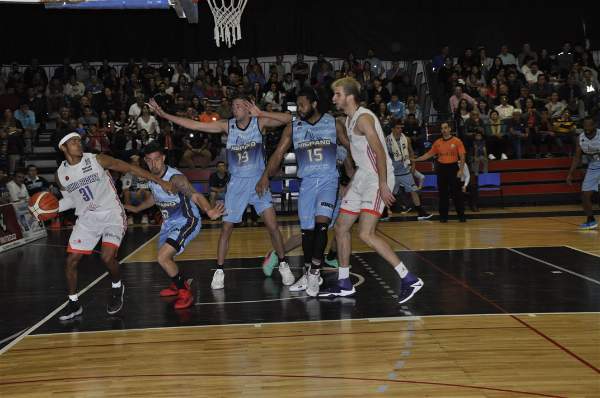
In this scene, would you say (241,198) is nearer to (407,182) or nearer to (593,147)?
(593,147)

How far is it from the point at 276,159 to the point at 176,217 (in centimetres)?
130

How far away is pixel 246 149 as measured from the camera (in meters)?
8.79

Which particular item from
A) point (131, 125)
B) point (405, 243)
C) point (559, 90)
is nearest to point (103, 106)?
point (131, 125)

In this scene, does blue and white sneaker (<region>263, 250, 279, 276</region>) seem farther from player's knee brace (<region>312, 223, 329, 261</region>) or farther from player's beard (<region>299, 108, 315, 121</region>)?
player's beard (<region>299, 108, 315, 121</region>)

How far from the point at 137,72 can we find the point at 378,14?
8273mm

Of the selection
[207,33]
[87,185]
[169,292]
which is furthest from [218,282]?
[207,33]

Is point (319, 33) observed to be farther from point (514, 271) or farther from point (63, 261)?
point (514, 271)

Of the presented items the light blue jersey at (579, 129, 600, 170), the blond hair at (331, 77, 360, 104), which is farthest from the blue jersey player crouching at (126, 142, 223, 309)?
the light blue jersey at (579, 129, 600, 170)

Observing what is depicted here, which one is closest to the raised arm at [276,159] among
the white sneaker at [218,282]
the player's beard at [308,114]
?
the player's beard at [308,114]

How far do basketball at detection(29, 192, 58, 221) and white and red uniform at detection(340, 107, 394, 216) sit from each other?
311 cm

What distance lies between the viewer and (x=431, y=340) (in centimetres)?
603

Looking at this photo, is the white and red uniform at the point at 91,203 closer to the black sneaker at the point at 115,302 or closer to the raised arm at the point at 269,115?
the black sneaker at the point at 115,302

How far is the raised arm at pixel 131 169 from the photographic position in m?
7.14

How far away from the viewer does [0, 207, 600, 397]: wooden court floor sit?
196 inches
